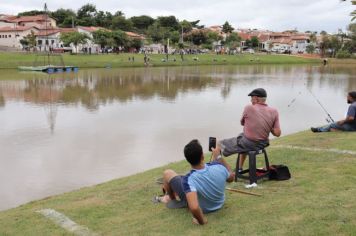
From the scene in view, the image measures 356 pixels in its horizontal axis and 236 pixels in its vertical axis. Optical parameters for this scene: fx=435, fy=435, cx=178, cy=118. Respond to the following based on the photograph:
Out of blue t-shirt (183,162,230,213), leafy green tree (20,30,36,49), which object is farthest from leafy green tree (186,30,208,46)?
blue t-shirt (183,162,230,213)

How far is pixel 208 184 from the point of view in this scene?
4949 mm

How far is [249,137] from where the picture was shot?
639 cm

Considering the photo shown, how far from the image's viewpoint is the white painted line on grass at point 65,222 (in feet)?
17.0

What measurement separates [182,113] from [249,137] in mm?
12161

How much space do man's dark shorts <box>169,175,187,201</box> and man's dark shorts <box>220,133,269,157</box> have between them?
148cm

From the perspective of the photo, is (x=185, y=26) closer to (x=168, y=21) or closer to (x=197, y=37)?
(x=197, y=37)

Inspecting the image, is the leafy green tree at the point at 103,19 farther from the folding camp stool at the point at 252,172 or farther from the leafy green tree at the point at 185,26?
the folding camp stool at the point at 252,172

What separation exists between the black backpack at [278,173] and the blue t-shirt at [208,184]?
1.56 m

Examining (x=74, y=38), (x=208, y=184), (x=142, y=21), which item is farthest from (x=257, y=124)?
(x=142, y=21)

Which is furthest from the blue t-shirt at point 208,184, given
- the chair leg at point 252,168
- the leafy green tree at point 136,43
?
the leafy green tree at point 136,43

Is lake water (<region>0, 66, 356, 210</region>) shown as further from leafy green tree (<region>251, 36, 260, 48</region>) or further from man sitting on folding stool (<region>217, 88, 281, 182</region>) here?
leafy green tree (<region>251, 36, 260, 48</region>)

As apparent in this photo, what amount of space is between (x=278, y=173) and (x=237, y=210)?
4.88 feet

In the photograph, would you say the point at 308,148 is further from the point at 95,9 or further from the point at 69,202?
the point at 95,9

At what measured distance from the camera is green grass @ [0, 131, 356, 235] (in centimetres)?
473
